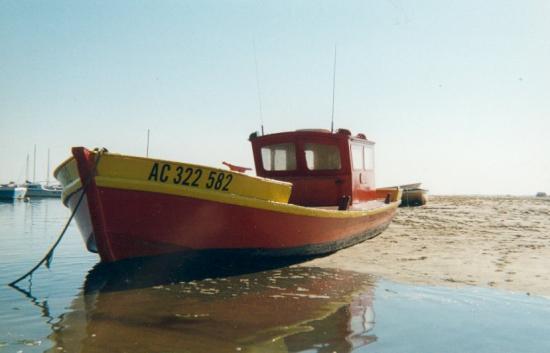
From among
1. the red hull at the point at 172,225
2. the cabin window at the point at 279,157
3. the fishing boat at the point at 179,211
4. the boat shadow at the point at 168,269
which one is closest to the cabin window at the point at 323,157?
the cabin window at the point at 279,157

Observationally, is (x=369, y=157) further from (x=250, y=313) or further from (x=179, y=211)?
(x=250, y=313)

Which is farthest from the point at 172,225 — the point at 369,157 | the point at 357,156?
the point at 369,157

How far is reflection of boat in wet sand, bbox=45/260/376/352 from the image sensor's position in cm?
373

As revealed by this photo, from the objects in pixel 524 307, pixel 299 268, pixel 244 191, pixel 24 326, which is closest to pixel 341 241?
pixel 299 268

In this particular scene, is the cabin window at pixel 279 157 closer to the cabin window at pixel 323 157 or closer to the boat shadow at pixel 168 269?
the cabin window at pixel 323 157

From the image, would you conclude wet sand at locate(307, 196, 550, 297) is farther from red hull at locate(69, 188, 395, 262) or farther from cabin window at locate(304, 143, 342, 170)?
cabin window at locate(304, 143, 342, 170)

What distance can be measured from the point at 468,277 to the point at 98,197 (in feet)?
18.5

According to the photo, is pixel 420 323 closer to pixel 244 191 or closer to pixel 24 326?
pixel 244 191

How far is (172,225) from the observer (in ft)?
20.4

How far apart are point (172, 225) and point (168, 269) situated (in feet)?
2.56

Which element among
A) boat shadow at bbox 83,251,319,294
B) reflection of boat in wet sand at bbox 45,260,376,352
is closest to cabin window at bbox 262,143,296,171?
boat shadow at bbox 83,251,319,294

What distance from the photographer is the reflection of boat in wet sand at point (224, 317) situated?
3.73 metres

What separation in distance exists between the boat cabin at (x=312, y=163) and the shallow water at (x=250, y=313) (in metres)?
3.18

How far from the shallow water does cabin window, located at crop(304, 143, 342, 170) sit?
11.7 feet
